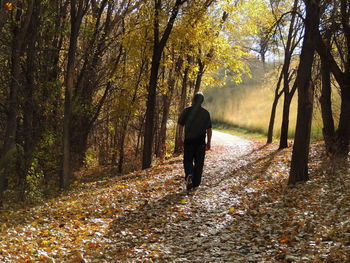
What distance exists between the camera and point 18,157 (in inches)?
497

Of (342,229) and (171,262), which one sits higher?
(342,229)

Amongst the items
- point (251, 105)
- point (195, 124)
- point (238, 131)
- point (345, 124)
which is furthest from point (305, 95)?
point (251, 105)

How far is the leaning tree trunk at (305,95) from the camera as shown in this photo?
9414mm

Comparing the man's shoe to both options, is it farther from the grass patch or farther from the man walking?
the grass patch

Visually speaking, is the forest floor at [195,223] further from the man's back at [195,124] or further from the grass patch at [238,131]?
the grass patch at [238,131]

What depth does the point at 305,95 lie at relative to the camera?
31.7 ft

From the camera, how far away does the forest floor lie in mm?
5883

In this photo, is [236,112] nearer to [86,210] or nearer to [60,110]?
A: [60,110]

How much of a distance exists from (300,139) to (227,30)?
1110cm

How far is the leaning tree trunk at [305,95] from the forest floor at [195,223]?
22.6 inches

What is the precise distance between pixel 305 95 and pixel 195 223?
4.49 metres

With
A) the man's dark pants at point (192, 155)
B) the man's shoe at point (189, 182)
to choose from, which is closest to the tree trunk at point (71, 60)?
the man's dark pants at point (192, 155)

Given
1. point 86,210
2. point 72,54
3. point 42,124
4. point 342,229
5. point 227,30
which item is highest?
point 227,30

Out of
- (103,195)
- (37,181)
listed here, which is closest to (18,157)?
(37,181)
